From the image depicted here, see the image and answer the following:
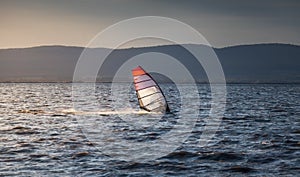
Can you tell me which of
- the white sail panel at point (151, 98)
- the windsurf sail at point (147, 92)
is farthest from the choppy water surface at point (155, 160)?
the white sail panel at point (151, 98)

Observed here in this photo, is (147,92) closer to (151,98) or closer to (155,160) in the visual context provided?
(151,98)

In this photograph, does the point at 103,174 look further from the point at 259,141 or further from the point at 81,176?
the point at 259,141

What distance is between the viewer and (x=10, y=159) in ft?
64.1

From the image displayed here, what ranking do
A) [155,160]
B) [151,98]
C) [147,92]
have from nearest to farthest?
[155,160], [147,92], [151,98]

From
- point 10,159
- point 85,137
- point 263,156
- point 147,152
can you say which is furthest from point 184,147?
point 10,159

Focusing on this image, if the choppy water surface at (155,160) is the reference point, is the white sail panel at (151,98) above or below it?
above

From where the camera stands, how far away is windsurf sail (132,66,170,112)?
138 feet

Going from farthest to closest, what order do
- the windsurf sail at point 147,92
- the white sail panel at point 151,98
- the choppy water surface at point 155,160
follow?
the white sail panel at point 151,98, the windsurf sail at point 147,92, the choppy water surface at point 155,160

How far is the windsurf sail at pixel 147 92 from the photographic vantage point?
42.1 m

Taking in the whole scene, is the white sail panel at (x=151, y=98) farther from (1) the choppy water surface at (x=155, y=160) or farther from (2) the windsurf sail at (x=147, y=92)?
(1) the choppy water surface at (x=155, y=160)

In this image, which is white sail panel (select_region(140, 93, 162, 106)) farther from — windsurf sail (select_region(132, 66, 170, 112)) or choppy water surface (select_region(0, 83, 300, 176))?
choppy water surface (select_region(0, 83, 300, 176))

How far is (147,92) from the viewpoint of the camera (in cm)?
4222

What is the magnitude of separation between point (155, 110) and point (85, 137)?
59.1 feet

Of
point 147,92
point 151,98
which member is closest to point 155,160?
point 147,92
